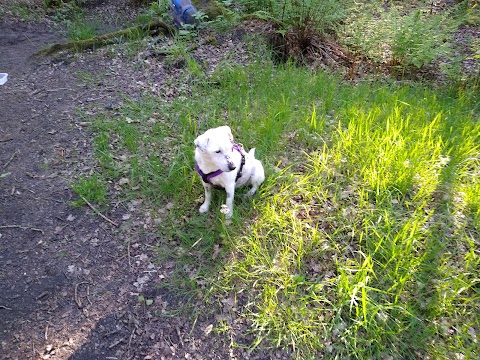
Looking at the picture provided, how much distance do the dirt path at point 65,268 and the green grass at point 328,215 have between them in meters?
0.31

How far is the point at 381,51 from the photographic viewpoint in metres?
6.75

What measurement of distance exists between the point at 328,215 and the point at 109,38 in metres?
5.30

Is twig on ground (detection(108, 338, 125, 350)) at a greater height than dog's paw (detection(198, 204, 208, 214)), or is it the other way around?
dog's paw (detection(198, 204, 208, 214))

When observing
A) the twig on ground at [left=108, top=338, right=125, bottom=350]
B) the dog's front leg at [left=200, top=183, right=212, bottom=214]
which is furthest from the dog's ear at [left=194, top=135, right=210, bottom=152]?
the twig on ground at [left=108, top=338, right=125, bottom=350]

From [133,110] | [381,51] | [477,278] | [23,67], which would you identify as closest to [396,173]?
[477,278]

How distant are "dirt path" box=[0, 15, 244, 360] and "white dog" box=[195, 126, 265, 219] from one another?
2.84 feet

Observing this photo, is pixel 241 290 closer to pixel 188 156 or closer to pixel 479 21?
pixel 188 156

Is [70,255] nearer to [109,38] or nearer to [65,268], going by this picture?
[65,268]

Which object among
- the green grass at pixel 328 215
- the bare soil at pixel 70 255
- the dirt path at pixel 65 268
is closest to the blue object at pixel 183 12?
the bare soil at pixel 70 255

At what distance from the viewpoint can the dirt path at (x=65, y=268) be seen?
2.80 m

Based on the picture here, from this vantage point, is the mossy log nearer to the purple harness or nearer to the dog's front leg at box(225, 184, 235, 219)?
the purple harness

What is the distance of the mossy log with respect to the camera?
6191mm

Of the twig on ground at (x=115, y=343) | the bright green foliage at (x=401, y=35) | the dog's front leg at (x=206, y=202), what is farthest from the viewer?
the bright green foliage at (x=401, y=35)

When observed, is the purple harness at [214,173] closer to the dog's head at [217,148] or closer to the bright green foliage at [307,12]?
the dog's head at [217,148]
